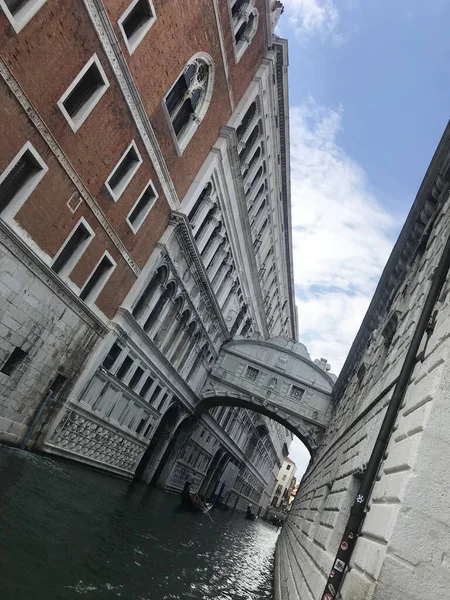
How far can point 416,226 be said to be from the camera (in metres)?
11.4

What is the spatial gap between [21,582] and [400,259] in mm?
10700

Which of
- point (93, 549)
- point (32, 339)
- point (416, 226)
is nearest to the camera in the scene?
point (93, 549)

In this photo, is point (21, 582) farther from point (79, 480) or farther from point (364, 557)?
point (79, 480)

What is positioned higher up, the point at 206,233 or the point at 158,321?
the point at 206,233

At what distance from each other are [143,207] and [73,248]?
11.1 ft

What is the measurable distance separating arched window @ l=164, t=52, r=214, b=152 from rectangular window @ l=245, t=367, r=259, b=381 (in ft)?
46.7

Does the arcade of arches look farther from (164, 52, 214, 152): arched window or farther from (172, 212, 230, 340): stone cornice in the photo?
(164, 52, 214, 152): arched window

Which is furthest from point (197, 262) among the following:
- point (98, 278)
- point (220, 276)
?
point (98, 278)

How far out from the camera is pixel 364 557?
13.5ft

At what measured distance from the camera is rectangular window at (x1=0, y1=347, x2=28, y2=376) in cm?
1231

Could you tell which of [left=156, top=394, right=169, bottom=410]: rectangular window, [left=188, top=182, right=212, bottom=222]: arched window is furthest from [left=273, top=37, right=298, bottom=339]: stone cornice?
[left=156, top=394, right=169, bottom=410]: rectangular window

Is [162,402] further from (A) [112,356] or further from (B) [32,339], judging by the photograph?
(B) [32,339]

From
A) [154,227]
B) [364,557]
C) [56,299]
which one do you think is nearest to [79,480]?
[56,299]

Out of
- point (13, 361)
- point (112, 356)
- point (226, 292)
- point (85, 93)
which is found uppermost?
point (226, 292)
